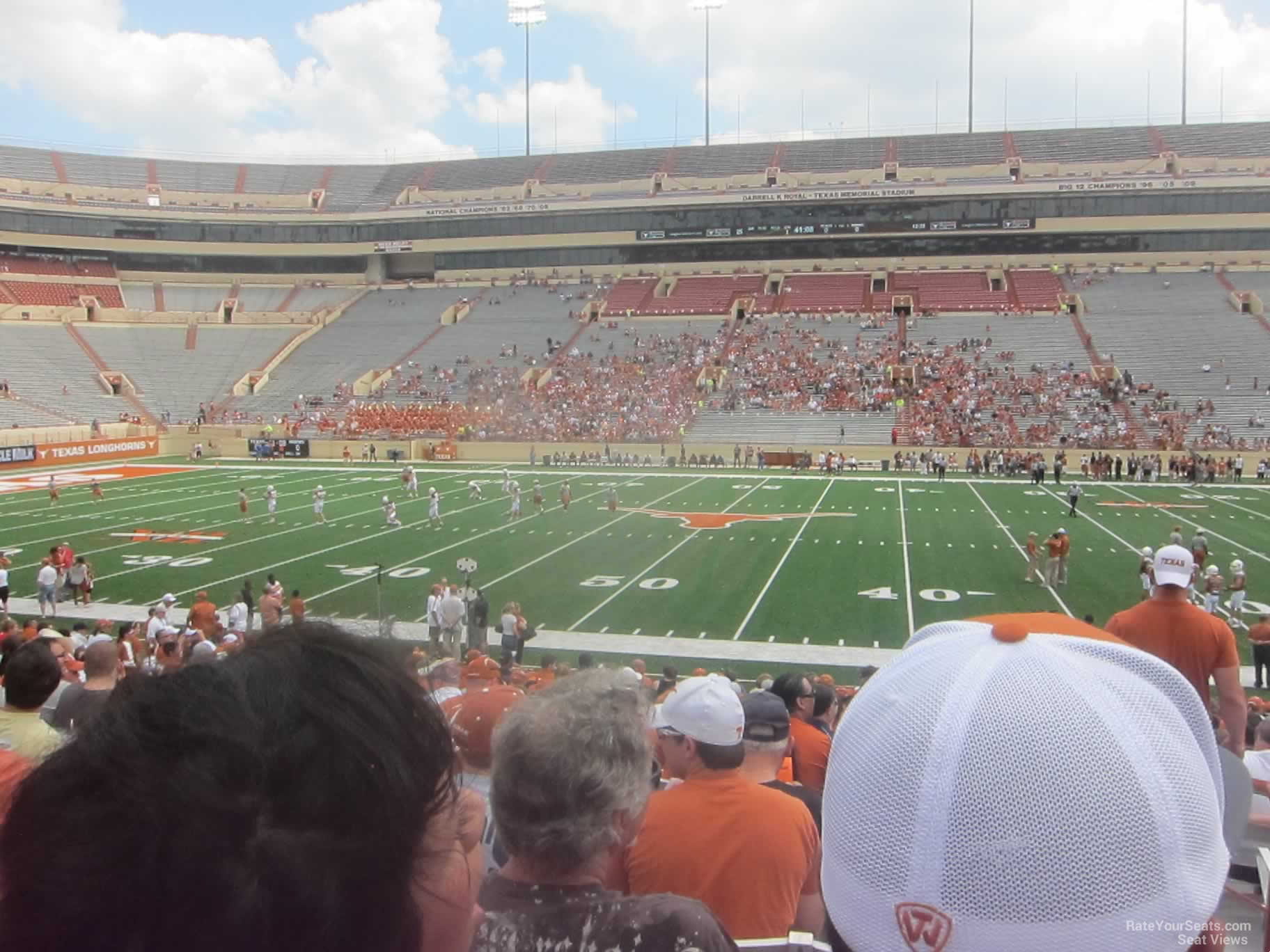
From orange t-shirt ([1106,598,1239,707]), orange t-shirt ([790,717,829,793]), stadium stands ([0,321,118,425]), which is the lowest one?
orange t-shirt ([790,717,829,793])

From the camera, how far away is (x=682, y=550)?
20.8 m

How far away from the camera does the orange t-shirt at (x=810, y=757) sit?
439 centimetres

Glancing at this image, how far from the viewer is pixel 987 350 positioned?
48.1 metres

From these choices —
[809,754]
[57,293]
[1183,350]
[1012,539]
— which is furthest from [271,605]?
[57,293]

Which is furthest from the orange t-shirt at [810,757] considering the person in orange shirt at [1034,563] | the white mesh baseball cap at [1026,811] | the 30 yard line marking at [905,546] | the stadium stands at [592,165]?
the stadium stands at [592,165]

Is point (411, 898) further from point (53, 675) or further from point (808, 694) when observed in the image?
point (808, 694)

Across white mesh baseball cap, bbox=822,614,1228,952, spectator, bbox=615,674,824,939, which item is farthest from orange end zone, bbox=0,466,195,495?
white mesh baseball cap, bbox=822,614,1228,952

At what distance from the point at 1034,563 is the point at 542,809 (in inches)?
686

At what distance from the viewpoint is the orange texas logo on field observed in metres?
24.1

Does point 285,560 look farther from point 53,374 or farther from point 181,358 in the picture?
point 181,358

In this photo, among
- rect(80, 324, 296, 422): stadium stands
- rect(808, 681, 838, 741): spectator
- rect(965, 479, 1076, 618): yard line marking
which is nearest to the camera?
rect(808, 681, 838, 741): spectator

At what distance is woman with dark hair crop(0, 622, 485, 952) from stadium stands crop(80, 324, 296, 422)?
54.9 m

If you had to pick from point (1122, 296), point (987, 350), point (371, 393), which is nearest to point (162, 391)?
point (371, 393)

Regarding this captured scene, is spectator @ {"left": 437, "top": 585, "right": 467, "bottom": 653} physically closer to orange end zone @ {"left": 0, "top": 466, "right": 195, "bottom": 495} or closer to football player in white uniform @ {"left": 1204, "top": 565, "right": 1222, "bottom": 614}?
football player in white uniform @ {"left": 1204, "top": 565, "right": 1222, "bottom": 614}
